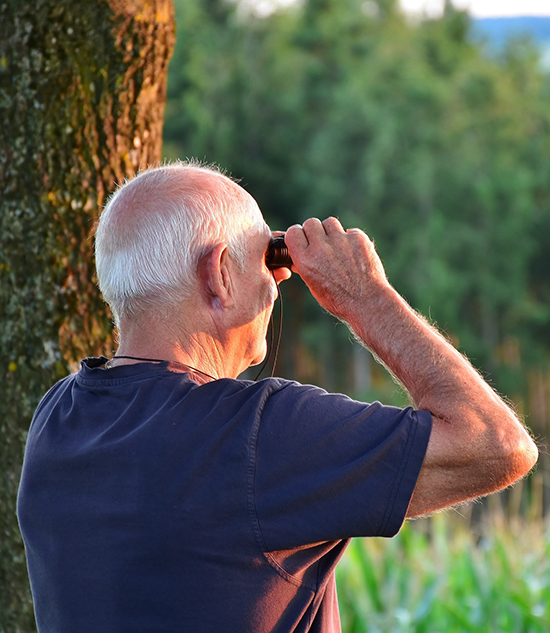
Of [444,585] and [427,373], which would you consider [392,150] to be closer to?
[444,585]

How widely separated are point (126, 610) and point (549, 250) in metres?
38.7

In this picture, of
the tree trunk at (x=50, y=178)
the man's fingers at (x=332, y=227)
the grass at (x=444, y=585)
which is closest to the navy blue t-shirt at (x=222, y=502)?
the man's fingers at (x=332, y=227)

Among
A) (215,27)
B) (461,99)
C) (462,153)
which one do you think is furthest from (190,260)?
(215,27)

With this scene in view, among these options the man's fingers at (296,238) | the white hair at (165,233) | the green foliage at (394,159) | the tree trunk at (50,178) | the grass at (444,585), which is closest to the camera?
the white hair at (165,233)

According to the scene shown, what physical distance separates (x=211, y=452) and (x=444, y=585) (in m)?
2.83

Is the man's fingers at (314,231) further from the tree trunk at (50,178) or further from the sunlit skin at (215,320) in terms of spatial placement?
the tree trunk at (50,178)

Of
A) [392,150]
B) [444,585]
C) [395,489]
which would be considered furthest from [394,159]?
[395,489]

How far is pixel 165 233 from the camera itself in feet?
5.54

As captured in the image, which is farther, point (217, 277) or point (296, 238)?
point (296, 238)

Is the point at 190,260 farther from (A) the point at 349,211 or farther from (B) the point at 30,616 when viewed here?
(A) the point at 349,211

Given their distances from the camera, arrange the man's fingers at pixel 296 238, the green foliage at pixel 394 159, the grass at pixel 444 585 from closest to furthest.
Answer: the man's fingers at pixel 296 238
the grass at pixel 444 585
the green foliage at pixel 394 159

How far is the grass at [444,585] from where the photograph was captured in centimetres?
365

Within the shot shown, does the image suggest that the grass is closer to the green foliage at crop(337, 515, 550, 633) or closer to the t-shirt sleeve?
the green foliage at crop(337, 515, 550, 633)

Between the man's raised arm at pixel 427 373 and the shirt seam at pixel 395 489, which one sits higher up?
the man's raised arm at pixel 427 373
